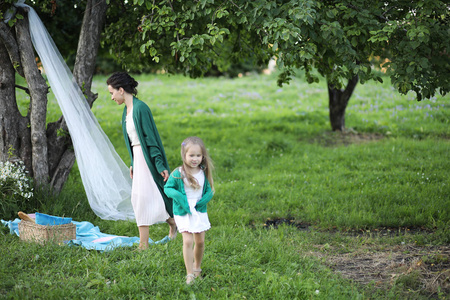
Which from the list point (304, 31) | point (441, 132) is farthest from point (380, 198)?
point (441, 132)

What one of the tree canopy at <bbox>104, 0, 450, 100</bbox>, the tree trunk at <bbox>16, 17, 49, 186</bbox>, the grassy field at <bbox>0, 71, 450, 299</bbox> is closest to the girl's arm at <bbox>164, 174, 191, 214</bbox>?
the grassy field at <bbox>0, 71, 450, 299</bbox>

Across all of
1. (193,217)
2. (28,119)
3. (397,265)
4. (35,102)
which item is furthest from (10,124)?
(397,265)

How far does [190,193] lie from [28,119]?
3.79 m

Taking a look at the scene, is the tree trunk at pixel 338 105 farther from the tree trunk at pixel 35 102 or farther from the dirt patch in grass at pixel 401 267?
the tree trunk at pixel 35 102

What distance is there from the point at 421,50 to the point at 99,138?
4412 mm

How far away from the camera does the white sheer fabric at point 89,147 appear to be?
5949 millimetres

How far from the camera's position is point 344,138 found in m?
11.2

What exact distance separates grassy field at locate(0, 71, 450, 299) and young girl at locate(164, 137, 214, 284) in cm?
38

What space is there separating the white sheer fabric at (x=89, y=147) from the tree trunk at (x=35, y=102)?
0.18 m

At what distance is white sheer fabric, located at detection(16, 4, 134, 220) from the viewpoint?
5.95m

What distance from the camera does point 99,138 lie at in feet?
19.9

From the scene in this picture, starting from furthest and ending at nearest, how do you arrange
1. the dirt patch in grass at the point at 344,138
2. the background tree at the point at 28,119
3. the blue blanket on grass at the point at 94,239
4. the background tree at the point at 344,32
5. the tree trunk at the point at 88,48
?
the dirt patch in grass at the point at 344,138, the tree trunk at the point at 88,48, the background tree at the point at 28,119, the background tree at the point at 344,32, the blue blanket on grass at the point at 94,239

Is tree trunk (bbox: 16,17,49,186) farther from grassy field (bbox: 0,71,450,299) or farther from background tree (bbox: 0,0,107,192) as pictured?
grassy field (bbox: 0,71,450,299)

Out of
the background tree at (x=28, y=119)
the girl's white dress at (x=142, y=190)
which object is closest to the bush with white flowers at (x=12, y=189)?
the background tree at (x=28, y=119)
